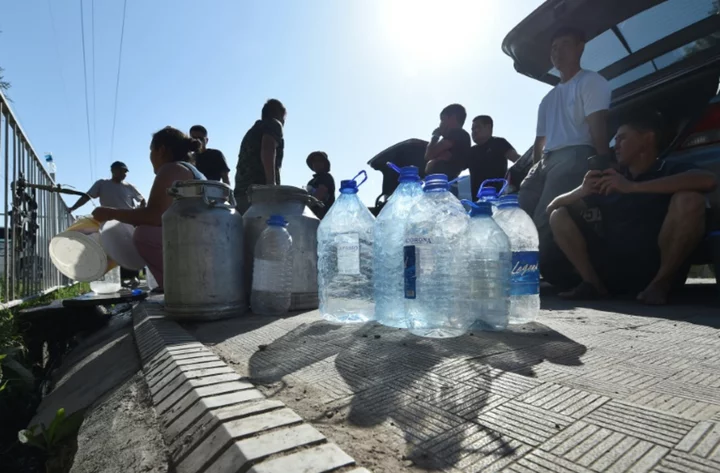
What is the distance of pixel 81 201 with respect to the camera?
703cm

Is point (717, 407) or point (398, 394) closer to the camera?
point (717, 407)

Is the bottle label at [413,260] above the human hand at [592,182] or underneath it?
underneath

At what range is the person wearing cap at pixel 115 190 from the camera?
628 centimetres

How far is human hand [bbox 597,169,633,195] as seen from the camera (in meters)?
2.56

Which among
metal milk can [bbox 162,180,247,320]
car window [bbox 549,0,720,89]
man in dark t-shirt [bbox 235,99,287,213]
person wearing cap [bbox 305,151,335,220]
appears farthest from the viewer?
person wearing cap [bbox 305,151,335,220]

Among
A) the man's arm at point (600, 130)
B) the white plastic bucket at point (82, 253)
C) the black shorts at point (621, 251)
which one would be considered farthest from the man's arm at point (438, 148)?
the white plastic bucket at point (82, 253)

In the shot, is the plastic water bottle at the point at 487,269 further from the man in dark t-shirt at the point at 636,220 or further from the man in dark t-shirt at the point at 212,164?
the man in dark t-shirt at the point at 212,164

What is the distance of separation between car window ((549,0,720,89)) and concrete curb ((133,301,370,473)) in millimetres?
4189

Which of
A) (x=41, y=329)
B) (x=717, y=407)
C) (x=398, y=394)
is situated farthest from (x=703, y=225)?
(x=41, y=329)

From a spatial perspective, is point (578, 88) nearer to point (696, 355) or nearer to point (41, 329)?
point (696, 355)

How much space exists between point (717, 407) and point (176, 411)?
4.40ft

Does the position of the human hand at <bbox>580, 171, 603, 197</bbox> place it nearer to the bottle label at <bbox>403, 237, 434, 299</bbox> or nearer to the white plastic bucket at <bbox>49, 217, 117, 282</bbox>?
Result: the bottle label at <bbox>403, 237, 434, 299</bbox>

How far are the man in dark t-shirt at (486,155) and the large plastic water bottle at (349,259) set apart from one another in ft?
8.79

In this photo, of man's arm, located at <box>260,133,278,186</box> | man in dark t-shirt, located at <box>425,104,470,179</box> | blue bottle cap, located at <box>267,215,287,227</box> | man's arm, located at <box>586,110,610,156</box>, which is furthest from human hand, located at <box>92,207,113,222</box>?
man's arm, located at <box>586,110,610,156</box>
